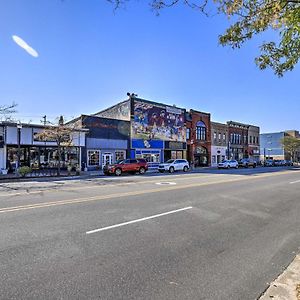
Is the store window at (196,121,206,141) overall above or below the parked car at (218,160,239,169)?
above

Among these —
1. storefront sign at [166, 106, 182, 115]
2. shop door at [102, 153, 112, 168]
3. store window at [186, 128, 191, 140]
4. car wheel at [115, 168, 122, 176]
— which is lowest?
car wheel at [115, 168, 122, 176]

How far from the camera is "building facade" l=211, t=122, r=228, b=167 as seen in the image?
57125 millimetres

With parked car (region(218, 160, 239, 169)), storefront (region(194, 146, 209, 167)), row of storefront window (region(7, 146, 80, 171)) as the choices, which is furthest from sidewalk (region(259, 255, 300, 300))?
storefront (region(194, 146, 209, 167))

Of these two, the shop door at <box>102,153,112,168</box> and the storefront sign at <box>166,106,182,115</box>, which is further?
the storefront sign at <box>166,106,182,115</box>

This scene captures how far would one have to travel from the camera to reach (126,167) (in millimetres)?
31562

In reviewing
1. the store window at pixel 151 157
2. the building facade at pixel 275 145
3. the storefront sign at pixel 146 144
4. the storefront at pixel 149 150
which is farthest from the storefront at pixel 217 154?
the building facade at pixel 275 145

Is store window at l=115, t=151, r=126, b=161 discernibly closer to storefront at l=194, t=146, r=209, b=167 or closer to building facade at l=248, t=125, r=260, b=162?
storefront at l=194, t=146, r=209, b=167

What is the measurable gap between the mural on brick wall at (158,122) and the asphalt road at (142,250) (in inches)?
1290

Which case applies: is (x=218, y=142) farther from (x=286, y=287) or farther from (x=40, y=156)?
(x=286, y=287)

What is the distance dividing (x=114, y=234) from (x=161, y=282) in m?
2.53

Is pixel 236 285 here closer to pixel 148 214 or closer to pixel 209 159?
pixel 148 214

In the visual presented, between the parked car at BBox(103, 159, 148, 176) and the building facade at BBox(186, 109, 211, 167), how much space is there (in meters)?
18.7

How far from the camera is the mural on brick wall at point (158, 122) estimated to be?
140ft

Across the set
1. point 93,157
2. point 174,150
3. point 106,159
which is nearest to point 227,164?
point 174,150
